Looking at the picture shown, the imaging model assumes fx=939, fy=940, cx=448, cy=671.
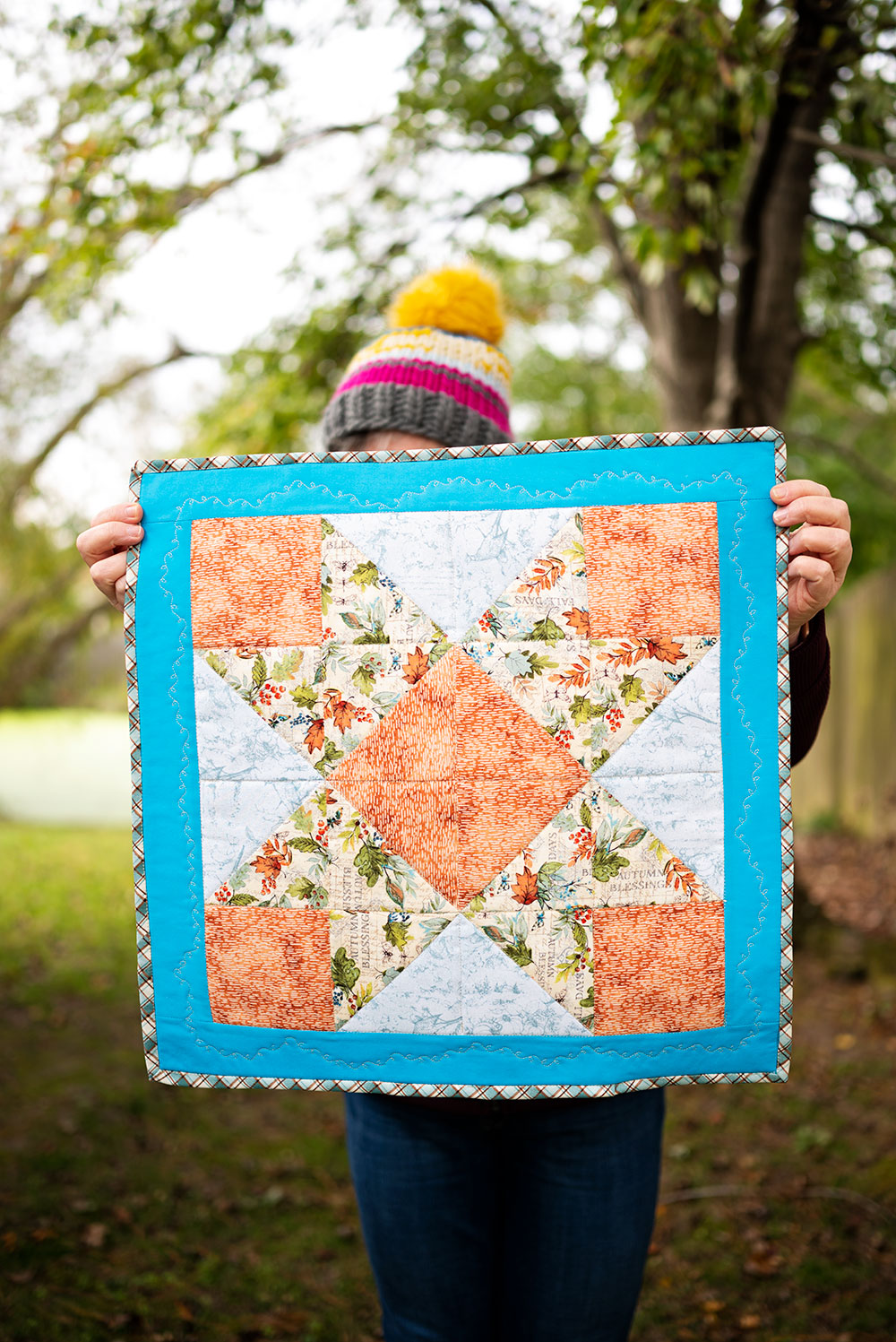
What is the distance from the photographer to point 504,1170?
5.47 feet

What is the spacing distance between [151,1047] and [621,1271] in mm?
897

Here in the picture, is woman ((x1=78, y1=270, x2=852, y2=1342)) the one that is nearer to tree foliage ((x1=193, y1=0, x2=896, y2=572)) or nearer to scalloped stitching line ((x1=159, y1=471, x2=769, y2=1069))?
scalloped stitching line ((x1=159, y1=471, x2=769, y2=1069))

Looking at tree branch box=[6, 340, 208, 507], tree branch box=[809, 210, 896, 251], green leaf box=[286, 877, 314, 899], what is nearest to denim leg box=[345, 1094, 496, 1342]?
green leaf box=[286, 877, 314, 899]

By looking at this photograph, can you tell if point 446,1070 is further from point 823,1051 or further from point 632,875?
point 823,1051

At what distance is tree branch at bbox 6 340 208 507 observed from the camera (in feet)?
20.2

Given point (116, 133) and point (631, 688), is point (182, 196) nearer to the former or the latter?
point (116, 133)

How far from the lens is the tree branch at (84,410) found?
6.17 metres

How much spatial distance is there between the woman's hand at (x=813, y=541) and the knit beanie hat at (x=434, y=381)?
1.85ft

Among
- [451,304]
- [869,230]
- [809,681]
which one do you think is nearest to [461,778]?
[809,681]

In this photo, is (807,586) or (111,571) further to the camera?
(111,571)

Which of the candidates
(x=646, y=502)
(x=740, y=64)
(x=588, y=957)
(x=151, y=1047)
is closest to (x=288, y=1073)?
(x=151, y=1047)

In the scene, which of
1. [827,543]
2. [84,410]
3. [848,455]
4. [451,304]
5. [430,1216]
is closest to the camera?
[827,543]

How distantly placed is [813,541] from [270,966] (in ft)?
3.80

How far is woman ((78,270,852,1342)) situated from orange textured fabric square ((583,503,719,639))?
0.44 feet
